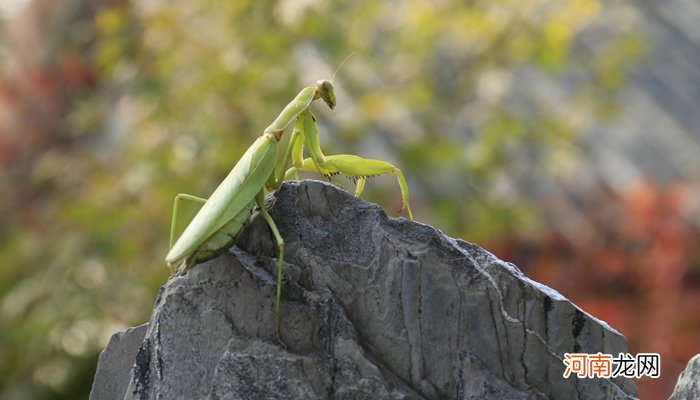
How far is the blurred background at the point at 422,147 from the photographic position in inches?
206

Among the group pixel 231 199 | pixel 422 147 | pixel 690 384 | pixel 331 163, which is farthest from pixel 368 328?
pixel 422 147

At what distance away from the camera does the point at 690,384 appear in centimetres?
204

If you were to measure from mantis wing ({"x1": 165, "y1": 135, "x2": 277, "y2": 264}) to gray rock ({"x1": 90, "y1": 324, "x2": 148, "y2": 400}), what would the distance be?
0.21m

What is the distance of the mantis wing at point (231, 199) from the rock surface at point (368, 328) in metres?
0.07

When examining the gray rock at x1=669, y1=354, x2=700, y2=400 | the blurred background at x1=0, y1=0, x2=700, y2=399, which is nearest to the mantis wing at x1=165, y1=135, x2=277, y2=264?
the gray rock at x1=669, y1=354, x2=700, y2=400

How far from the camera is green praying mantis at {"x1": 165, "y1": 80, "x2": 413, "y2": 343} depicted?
202 cm

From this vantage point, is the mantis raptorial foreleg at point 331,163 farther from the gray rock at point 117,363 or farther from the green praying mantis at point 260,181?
the gray rock at point 117,363

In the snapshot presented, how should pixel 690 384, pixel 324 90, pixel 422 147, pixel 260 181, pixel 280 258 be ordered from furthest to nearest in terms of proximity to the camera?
pixel 422 147 < pixel 324 90 < pixel 260 181 < pixel 690 384 < pixel 280 258

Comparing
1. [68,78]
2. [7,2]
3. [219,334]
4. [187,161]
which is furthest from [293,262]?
[7,2]

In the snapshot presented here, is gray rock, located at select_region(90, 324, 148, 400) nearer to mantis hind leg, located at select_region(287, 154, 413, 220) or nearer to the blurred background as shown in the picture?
mantis hind leg, located at select_region(287, 154, 413, 220)

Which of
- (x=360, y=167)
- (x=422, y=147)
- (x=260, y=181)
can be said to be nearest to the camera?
(x=260, y=181)

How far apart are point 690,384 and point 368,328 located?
0.72m

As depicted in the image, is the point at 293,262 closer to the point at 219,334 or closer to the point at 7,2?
the point at 219,334

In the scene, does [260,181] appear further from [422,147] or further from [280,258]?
[422,147]
